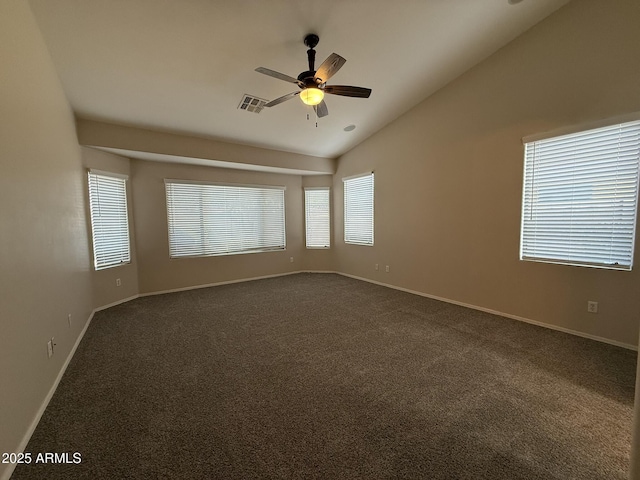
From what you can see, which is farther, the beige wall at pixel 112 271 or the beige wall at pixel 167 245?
the beige wall at pixel 167 245

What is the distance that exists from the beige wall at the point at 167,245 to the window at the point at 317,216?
2.14ft

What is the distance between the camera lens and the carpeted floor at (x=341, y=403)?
1456mm

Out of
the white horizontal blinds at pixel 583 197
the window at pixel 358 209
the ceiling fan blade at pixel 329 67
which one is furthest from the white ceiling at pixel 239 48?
the window at pixel 358 209

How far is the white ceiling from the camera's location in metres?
2.38

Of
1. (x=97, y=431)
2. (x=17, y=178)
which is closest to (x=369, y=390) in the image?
(x=97, y=431)

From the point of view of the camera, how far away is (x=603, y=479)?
53.0 inches

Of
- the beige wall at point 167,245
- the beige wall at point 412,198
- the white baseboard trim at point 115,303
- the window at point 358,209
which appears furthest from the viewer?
the window at point 358,209

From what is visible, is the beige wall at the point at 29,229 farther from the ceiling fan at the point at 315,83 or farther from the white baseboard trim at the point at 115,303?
the ceiling fan at the point at 315,83

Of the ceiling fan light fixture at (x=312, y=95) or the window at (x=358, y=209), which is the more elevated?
the ceiling fan light fixture at (x=312, y=95)

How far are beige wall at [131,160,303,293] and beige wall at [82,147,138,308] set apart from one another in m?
0.09

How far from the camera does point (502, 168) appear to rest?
11.4 feet

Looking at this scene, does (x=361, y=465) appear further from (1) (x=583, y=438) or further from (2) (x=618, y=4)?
(2) (x=618, y=4)

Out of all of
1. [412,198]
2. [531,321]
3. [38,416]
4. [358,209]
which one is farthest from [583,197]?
[38,416]

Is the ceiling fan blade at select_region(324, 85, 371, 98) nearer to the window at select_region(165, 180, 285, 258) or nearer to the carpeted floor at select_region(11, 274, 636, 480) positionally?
the carpeted floor at select_region(11, 274, 636, 480)
